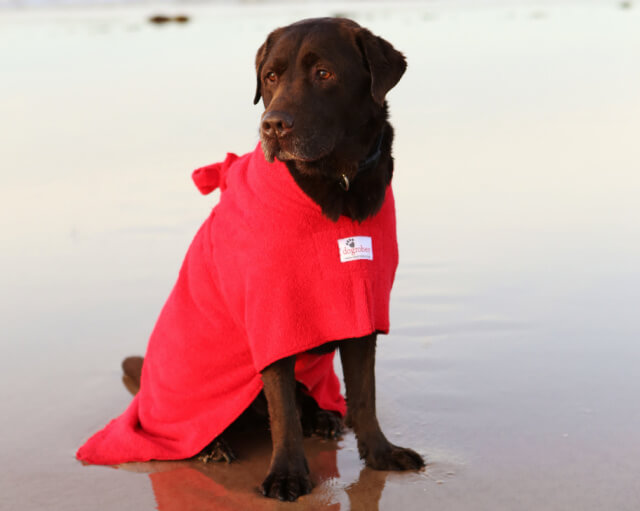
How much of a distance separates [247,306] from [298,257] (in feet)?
0.83

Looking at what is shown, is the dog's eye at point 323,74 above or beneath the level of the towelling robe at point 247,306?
above

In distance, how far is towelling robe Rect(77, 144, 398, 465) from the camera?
3084mm

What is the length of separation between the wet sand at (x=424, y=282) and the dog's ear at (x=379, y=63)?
140 cm

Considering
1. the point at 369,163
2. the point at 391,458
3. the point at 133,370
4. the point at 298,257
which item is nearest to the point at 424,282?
the point at 133,370

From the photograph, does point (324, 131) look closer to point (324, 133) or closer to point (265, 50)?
point (324, 133)

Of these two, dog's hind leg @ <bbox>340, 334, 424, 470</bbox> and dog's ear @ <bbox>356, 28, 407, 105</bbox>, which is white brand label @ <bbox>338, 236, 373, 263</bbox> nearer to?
dog's hind leg @ <bbox>340, 334, 424, 470</bbox>

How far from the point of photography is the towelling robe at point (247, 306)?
121 inches

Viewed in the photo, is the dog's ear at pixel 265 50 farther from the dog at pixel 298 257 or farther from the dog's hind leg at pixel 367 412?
the dog's hind leg at pixel 367 412

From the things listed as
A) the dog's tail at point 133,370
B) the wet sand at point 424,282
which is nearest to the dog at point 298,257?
the wet sand at point 424,282

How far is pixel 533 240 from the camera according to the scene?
5809 millimetres

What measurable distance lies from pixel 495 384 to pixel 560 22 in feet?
53.8

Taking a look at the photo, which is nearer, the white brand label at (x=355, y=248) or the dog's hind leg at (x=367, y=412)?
the white brand label at (x=355, y=248)

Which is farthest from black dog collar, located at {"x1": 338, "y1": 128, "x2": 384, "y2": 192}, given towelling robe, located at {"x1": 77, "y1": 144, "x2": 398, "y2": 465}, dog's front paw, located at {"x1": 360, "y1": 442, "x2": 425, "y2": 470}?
dog's front paw, located at {"x1": 360, "y1": 442, "x2": 425, "y2": 470}

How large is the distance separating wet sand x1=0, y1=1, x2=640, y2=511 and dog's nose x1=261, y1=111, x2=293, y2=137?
4.23 ft
